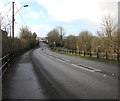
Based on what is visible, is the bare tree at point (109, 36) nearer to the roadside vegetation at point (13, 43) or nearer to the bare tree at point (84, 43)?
the roadside vegetation at point (13, 43)

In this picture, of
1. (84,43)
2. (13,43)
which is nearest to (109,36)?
(13,43)

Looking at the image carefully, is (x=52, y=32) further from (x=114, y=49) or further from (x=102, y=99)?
(x=102, y=99)

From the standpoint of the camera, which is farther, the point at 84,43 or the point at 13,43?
the point at 84,43

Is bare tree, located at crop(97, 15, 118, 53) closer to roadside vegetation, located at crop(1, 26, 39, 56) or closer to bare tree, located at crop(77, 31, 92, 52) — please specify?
roadside vegetation, located at crop(1, 26, 39, 56)

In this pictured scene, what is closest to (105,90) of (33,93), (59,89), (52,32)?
(59,89)

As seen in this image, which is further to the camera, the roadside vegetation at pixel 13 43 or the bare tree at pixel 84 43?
the bare tree at pixel 84 43

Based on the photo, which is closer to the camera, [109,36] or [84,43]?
[109,36]

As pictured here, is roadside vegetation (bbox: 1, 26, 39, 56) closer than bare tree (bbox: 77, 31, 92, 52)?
Yes

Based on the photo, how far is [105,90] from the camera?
303 inches

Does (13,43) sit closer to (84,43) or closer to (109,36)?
(109,36)

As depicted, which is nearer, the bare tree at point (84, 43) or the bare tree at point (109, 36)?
the bare tree at point (109, 36)

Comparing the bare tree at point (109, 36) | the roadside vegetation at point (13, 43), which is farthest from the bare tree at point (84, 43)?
the bare tree at point (109, 36)

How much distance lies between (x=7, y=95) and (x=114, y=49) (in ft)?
69.8

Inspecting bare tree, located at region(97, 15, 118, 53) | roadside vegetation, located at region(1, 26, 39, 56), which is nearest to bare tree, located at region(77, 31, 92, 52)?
roadside vegetation, located at region(1, 26, 39, 56)
